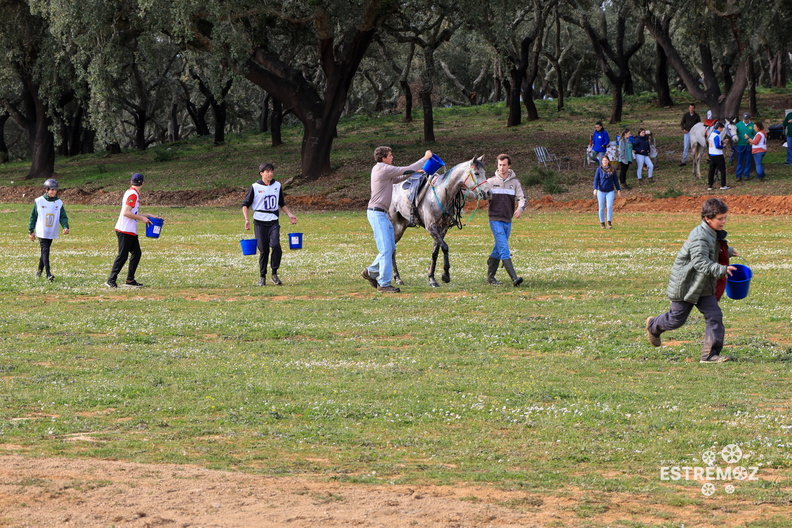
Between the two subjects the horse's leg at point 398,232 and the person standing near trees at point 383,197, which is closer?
the person standing near trees at point 383,197

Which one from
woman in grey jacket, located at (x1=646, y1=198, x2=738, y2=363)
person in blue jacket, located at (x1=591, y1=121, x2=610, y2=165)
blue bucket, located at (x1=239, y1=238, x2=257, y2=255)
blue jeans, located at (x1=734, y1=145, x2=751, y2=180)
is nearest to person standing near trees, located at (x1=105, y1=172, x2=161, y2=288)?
blue bucket, located at (x1=239, y1=238, x2=257, y2=255)

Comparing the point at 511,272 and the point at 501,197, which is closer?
the point at 501,197

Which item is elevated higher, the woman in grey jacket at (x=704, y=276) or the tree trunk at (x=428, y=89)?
the tree trunk at (x=428, y=89)

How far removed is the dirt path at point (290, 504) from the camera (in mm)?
6188

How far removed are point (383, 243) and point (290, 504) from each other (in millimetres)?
10566

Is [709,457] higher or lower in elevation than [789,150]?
lower

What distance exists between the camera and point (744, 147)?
119 ft

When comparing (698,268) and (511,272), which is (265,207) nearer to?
(511,272)

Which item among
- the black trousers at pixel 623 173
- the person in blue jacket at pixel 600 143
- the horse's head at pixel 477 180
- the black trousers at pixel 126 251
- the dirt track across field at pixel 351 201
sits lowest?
the black trousers at pixel 126 251

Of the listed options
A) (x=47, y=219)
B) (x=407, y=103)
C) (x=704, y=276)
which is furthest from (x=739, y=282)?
(x=407, y=103)

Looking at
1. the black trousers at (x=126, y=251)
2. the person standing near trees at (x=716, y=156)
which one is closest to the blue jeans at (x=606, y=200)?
the person standing near trees at (x=716, y=156)

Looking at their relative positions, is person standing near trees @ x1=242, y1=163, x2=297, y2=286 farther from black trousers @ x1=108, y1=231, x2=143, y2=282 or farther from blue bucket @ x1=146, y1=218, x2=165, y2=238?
black trousers @ x1=108, y1=231, x2=143, y2=282

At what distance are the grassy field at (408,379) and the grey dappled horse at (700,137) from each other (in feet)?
54.1

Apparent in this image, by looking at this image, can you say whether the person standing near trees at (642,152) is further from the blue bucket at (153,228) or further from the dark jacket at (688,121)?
the blue bucket at (153,228)
